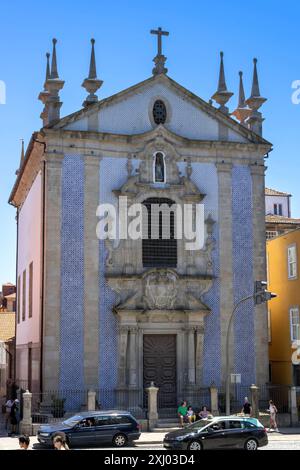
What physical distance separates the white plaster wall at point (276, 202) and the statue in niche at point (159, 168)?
29914 mm

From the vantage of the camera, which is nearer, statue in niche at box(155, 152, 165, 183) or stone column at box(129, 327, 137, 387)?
stone column at box(129, 327, 137, 387)

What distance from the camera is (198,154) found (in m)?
33.2

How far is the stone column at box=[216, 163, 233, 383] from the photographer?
105 ft

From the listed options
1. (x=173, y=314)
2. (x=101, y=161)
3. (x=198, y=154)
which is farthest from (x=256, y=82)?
(x=173, y=314)

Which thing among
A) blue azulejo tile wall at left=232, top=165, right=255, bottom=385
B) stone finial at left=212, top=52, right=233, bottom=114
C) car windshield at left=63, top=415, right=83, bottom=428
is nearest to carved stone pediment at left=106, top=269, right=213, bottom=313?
blue azulejo tile wall at left=232, top=165, right=255, bottom=385

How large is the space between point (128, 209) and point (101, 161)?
2.49 meters

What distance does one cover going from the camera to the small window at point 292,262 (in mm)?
36594

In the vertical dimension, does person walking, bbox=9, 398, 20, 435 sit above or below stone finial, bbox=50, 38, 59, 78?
below

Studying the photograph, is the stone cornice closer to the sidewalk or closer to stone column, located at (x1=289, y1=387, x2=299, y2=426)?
stone column, located at (x1=289, y1=387, x2=299, y2=426)

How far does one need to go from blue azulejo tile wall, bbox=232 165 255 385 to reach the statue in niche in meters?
3.47

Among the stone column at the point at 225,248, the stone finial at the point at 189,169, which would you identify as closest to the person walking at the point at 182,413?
the stone column at the point at 225,248

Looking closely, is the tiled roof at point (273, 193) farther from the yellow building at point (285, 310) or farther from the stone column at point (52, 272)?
the stone column at point (52, 272)

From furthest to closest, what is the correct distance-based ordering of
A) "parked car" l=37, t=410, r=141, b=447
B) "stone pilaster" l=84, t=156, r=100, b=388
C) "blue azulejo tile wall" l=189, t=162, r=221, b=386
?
"blue azulejo tile wall" l=189, t=162, r=221, b=386 < "stone pilaster" l=84, t=156, r=100, b=388 < "parked car" l=37, t=410, r=141, b=447
